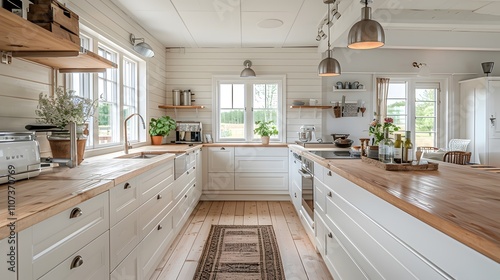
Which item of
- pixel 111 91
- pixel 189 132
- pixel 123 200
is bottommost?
pixel 123 200

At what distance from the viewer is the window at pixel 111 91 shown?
110 inches

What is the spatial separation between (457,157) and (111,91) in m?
4.70

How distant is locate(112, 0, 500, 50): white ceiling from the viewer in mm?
3395

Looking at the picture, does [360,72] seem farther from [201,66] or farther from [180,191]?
[180,191]

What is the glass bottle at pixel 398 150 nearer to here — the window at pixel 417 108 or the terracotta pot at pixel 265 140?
the terracotta pot at pixel 265 140

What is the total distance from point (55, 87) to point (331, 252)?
2.37 m

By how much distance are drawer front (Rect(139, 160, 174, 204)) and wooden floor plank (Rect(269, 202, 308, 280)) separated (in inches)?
49.1

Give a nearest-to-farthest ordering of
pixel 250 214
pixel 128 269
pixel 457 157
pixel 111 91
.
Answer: pixel 128 269 → pixel 111 91 → pixel 250 214 → pixel 457 157

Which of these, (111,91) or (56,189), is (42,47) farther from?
(111,91)

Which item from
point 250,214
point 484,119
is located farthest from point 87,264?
point 484,119

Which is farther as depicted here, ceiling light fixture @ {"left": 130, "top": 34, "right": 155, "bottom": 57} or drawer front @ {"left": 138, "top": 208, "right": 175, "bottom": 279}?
ceiling light fixture @ {"left": 130, "top": 34, "right": 155, "bottom": 57}

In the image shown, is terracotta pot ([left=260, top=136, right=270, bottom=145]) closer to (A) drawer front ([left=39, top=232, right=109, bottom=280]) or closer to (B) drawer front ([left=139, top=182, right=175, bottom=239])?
(B) drawer front ([left=139, top=182, right=175, bottom=239])

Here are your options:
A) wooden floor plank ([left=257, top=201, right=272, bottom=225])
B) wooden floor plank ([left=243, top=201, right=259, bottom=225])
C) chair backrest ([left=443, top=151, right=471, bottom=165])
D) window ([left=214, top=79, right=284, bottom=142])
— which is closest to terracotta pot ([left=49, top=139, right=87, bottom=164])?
wooden floor plank ([left=243, top=201, right=259, bottom=225])

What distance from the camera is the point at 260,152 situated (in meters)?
4.70
